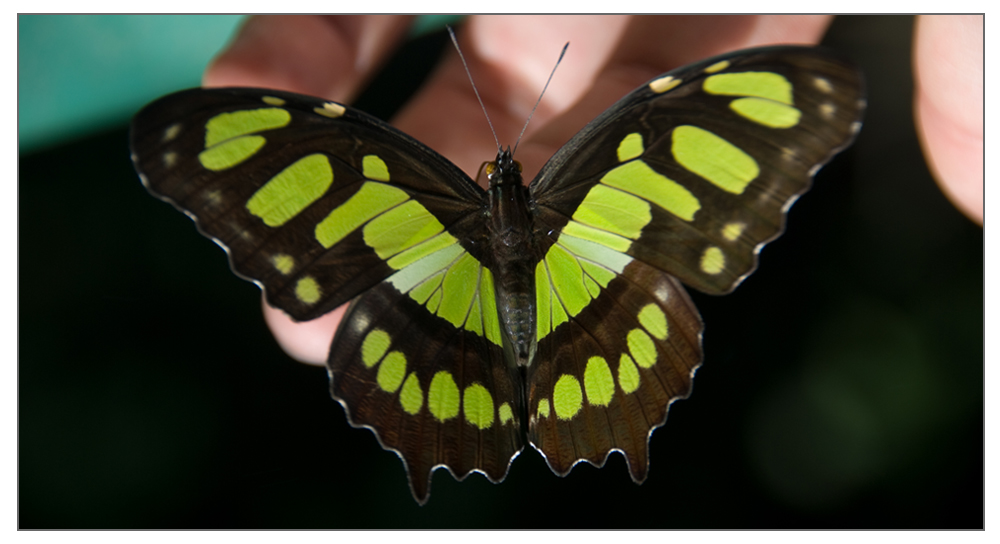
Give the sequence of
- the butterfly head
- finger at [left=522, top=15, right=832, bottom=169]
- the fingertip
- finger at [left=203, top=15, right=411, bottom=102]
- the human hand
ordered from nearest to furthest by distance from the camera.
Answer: the butterfly head
finger at [left=203, top=15, right=411, bottom=102]
the fingertip
the human hand
finger at [left=522, top=15, right=832, bottom=169]

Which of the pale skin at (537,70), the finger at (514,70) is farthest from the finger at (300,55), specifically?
the finger at (514,70)

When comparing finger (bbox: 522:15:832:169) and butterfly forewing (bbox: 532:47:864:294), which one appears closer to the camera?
butterfly forewing (bbox: 532:47:864:294)

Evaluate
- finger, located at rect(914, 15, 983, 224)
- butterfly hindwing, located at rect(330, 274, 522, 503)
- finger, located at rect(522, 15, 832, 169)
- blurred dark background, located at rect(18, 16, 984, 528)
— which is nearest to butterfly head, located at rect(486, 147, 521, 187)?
butterfly hindwing, located at rect(330, 274, 522, 503)

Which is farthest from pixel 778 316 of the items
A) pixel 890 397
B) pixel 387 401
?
pixel 387 401

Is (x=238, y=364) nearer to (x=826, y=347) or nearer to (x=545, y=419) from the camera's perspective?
(x=545, y=419)

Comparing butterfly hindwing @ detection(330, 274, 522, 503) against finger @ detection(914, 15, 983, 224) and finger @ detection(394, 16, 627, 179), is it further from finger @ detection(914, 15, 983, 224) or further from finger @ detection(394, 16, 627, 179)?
finger @ detection(914, 15, 983, 224)

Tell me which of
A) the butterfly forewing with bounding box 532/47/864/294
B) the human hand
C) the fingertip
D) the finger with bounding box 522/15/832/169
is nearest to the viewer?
the butterfly forewing with bounding box 532/47/864/294

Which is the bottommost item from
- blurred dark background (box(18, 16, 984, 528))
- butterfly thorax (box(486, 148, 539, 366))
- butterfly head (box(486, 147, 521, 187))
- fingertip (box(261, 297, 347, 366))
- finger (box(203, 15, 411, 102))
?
blurred dark background (box(18, 16, 984, 528))
